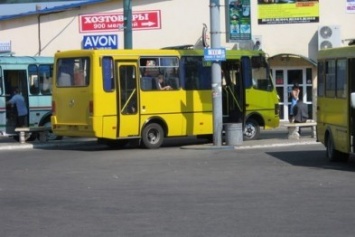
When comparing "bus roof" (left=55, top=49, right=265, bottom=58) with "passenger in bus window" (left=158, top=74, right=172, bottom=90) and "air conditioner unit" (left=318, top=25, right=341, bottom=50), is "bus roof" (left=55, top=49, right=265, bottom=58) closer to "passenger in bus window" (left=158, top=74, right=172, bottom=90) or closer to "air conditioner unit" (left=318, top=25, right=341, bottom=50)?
"passenger in bus window" (left=158, top=74, right=172, bottom=90)

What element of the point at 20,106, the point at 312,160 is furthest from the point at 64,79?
the point at 312,160

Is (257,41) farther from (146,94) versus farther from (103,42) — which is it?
(146,94)

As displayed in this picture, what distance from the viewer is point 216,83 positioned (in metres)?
22.8

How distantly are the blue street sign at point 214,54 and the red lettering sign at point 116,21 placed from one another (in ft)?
47.3

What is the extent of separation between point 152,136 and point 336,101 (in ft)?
23.8

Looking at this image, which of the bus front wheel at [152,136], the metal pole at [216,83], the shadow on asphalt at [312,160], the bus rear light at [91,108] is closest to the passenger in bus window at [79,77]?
the bus rear light at [91,108]

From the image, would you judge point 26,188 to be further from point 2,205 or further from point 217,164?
point 217,164

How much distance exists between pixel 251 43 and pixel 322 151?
51.1 ft

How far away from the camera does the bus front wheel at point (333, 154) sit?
58.9ft

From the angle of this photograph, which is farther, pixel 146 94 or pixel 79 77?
pixel 146 94

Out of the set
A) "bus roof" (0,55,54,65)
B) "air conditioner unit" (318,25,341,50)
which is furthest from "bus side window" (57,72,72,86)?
"air conditioner unit" (318,25,341,50)

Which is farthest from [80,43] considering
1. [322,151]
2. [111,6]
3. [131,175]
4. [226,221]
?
[226,221]

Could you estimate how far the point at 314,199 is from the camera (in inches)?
492

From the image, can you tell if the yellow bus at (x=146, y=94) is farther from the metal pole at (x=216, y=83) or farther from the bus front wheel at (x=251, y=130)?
the metal pole at (x=216, y=83)
